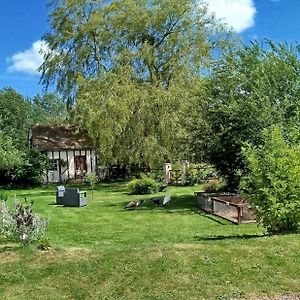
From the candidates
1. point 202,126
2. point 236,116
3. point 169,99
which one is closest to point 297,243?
point 236,116

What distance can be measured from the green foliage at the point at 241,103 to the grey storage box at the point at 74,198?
→ 6061mm

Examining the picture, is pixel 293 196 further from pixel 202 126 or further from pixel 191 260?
pixel 202 126

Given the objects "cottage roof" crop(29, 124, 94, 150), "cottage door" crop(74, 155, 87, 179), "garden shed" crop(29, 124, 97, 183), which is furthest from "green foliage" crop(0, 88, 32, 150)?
"cottage door" crop(74, 155, 87, 179)

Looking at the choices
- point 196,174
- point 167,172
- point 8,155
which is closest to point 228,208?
point 196,174

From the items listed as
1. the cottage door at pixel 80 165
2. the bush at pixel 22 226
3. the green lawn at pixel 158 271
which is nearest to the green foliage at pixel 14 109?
the cottage door at pixel 80 165

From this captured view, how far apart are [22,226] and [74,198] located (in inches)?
544

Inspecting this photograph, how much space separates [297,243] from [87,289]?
452cm

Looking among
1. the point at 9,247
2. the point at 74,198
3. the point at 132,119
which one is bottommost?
the point at 9,247

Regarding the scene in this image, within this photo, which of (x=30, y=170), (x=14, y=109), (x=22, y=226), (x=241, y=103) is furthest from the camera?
(x=14, y=109)

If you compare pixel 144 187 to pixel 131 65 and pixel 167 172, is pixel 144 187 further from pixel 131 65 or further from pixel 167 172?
pixel 131 65

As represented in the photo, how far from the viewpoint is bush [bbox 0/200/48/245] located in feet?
34.1

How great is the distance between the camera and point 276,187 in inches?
463

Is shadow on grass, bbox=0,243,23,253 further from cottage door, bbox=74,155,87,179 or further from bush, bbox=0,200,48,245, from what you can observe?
cottage door, bbox=74,155,87,179

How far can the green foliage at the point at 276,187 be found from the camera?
1152 centimetres
